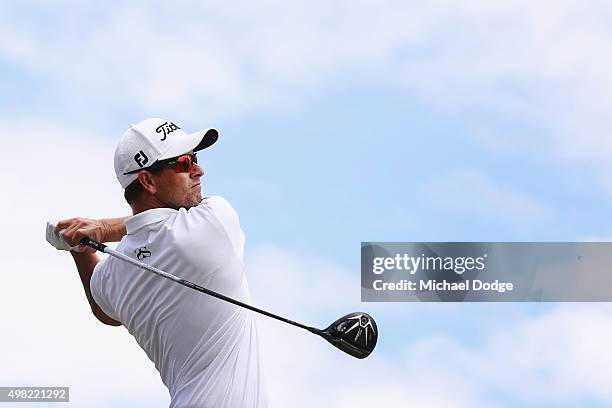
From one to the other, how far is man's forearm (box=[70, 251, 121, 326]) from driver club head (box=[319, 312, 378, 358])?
3.55 feet

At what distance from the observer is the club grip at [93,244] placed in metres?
4.73

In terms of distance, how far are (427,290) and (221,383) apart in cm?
639

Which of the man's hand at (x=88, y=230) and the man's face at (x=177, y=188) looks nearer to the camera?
the man's face at (x=177, y=188)

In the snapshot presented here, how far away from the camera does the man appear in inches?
177

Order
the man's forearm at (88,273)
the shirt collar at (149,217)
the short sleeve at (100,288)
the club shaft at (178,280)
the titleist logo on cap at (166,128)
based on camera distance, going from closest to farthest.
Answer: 1. the club shaft at (178,280)
2. the shirt collar at (149,217)
3. the titleist logo on cap at (166,128)
4. the short sleeve at (100,288)
5. the man's forearm at (88,273)

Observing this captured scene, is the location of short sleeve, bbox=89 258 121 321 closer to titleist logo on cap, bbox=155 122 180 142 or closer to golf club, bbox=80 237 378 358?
golf club, bbox=80 237 378 358

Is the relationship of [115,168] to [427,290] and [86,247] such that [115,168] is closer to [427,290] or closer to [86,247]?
[86,247]

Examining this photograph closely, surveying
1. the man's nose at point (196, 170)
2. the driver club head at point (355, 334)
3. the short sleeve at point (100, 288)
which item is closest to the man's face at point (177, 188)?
the man's nose at point (196, 170)

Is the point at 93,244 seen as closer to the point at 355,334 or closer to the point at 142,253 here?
the point at 142,253

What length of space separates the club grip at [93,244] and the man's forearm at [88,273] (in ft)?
0.99

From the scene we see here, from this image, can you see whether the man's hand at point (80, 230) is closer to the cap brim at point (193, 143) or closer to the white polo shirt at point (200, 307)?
the white polo shirt at point (200, 307)

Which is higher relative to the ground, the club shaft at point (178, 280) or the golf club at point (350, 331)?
the club shaft at point (178, 280)

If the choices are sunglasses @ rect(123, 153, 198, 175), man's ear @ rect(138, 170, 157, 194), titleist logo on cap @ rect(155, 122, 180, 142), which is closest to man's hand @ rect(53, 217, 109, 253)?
man's ear @ rect(138, 170, 157, 194)

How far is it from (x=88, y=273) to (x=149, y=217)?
2.39 feet
